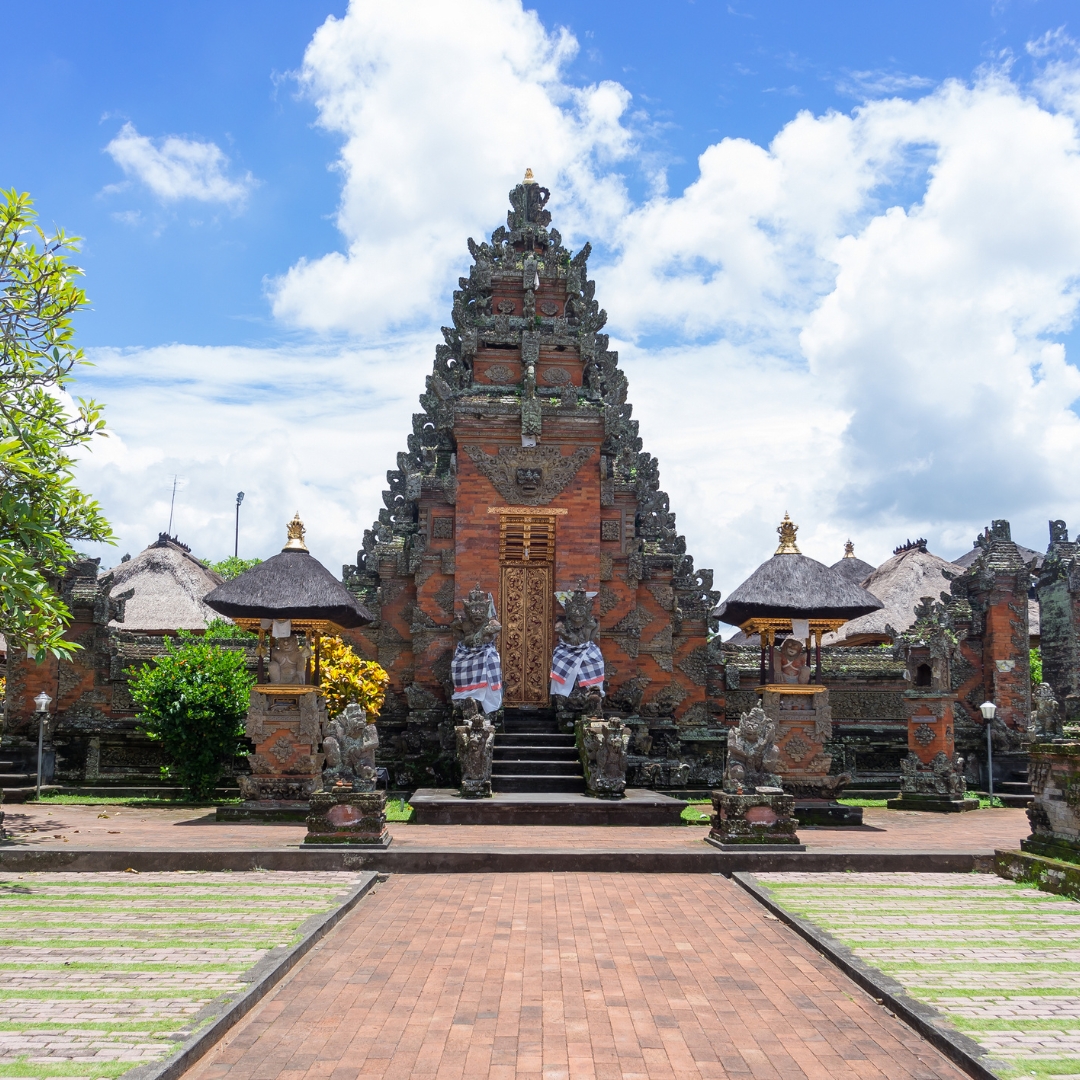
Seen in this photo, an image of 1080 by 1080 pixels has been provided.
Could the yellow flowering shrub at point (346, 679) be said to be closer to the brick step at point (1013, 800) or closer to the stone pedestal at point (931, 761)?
the stone pedestal at point (931, 761)

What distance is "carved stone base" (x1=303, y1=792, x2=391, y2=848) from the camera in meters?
10.9

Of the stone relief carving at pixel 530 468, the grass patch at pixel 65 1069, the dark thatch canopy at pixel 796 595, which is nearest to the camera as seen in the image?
the grass patch at pixel 65 1069

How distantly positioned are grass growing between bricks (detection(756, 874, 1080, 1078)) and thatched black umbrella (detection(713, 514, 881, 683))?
5806 millimetres

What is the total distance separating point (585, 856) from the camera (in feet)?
35.1

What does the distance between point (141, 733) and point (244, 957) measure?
1275cm

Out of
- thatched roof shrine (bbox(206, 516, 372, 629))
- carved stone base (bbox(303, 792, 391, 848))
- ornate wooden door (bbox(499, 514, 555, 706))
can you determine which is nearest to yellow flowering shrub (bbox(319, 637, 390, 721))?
thatched roof shrine (bbox(206, 516, 372, 629))

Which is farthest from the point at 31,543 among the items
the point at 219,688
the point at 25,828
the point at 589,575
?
the point at 589,575

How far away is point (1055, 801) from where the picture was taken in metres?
9.93

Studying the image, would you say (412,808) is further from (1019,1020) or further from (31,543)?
(1019,1020)

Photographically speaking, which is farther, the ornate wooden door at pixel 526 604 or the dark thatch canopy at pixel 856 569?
the dark thatch canopy at pixel 856 569

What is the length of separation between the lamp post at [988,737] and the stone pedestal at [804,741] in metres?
5.00

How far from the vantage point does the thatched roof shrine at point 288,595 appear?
14.5 metres

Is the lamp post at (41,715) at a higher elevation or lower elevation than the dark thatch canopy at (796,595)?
lower

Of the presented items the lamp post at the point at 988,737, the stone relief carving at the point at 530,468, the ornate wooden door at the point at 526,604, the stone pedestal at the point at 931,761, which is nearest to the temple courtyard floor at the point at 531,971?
the ornate wooden door at the point at 526,604
